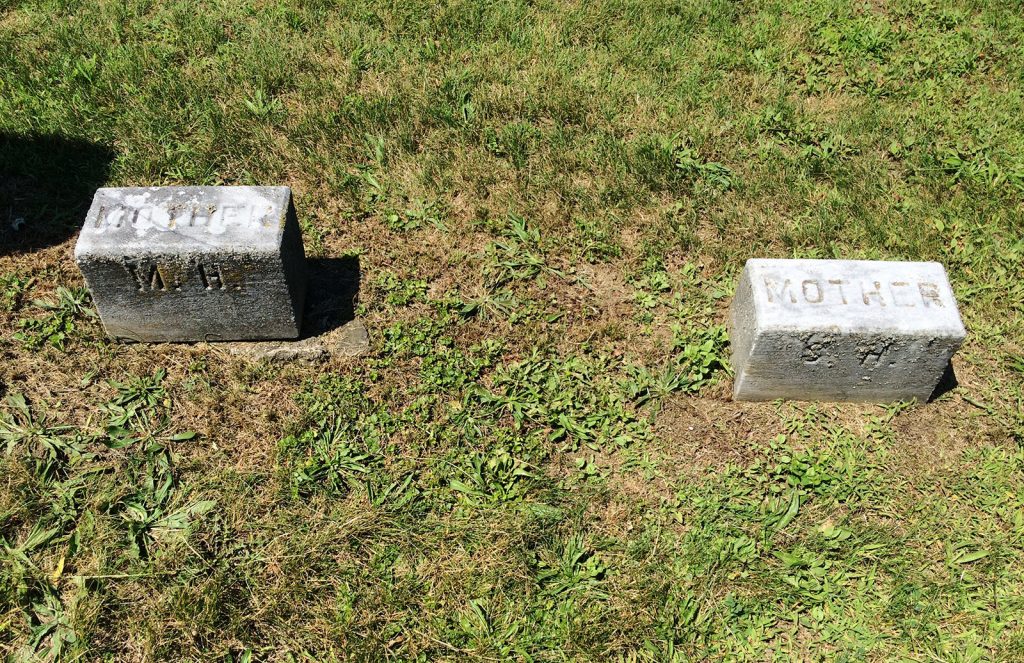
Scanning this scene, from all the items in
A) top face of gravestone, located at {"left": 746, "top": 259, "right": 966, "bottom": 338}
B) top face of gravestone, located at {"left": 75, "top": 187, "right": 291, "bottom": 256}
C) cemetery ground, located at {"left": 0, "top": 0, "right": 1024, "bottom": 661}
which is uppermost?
top face of gravestone, located at {"left": 75, "top": 187, "right": 291, "bottom": 256}

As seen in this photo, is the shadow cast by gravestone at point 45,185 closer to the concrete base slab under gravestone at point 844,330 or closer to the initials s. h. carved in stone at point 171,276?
the initials s. h. carved in stone at point 171,276

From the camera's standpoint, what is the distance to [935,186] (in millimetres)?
5129

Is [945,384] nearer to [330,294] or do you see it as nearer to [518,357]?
[518,357]

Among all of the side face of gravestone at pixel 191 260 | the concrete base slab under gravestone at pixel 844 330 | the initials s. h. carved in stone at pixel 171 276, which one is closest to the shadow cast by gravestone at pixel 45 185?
the side face of gravestone at pixel 191 260

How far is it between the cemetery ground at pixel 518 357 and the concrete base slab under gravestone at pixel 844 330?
169mm

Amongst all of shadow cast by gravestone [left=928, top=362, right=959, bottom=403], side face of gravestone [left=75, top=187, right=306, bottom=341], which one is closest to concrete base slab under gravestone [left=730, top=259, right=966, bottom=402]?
shadow cast by gravestone [left=928, top=362, right=959, bottom=403]

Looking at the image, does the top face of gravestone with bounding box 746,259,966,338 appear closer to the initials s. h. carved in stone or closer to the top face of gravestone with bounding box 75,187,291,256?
the top face of gravestone with bounding box 75,187,291,256

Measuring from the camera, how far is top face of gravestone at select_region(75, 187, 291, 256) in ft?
11.9

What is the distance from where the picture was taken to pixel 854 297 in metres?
3.70

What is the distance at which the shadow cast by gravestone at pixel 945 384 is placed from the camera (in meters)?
4.11

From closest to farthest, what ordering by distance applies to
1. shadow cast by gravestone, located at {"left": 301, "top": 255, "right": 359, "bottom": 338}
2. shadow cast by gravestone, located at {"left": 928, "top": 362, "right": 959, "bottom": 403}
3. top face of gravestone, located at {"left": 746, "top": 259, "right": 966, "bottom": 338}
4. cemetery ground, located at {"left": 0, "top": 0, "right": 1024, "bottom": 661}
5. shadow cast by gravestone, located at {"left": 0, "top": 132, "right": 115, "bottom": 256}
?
cemetery ground, located at {"left": 0, "top": 0, "right": 1024, "bottom": 661}, top face of gravestone, located at {"left": 746, "top": 259, "right": 966, "bottom": 338}, shadow cast by gravestone, located at {"left": 928, "top": 362, "right": 959, "bottom": 403}, shadow cast by gravestone, located at {"left": 301, "top": 255, "right": 359, "bottom": 338}, shadow cast by gravestone, located at {"left": 0, "top": 132, "right": 115, "bottom": 256}

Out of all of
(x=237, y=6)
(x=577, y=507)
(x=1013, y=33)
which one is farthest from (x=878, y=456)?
(x=237, y=6)

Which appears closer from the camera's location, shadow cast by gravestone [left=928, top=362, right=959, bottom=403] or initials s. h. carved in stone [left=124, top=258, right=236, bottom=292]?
initials s. h. carved in stone [left=124, top=258, right=236, bottom=292]

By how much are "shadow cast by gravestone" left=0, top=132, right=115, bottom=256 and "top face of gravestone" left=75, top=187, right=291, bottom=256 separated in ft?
3.75
